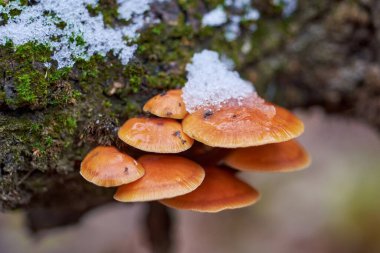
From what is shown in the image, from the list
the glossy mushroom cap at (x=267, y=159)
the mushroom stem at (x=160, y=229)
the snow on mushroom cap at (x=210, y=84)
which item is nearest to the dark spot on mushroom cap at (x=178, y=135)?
the snow on mushroom cap at (x=210, y=84)

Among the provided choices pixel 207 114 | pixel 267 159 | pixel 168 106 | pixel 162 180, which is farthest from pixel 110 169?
pixel 267 159

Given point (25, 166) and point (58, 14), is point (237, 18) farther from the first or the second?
point (25, 166)

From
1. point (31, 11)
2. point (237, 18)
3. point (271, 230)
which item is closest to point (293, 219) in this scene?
point (271, 230)

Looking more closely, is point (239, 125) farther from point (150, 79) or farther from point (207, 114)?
point (150, 79)

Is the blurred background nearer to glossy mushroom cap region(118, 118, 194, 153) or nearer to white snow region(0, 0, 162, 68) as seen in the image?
white snow region(0, 0, 162, 68)

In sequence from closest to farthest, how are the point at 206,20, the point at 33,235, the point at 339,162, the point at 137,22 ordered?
the point at 137,22, the point at 206,20, the point at 33,235, the point at 339,162

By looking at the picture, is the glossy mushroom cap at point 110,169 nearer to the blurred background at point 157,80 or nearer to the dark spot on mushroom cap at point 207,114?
the blurred background at point 157,80

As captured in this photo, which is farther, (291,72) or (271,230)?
(271,230)

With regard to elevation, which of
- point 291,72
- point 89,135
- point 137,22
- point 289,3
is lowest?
point 89,135
